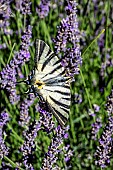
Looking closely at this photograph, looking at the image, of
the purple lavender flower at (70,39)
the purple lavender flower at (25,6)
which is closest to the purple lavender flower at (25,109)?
the purple lavender flower at (70,39)

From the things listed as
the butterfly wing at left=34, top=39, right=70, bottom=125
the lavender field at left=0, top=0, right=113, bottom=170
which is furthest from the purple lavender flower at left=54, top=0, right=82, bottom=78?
the butterfly wing at left=34, top=39, right=70, bottom=125

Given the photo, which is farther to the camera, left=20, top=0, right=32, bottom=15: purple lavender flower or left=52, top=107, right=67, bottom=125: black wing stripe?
left=20, top=0, right=32, bottom=15: purple lavender flower

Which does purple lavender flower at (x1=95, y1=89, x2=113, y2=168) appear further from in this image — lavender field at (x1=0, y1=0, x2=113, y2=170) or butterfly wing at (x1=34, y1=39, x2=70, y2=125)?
butterfly wing at (x1=34, y1=39, x2=70, y2=125)

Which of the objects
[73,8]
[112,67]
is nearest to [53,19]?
[112,67]

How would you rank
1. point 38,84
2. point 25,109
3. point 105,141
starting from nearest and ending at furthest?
point 38,84 < point 105,141 < point 25,109

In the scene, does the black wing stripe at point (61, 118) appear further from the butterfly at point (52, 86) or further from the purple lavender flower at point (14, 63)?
the purple lavender flower at point (14, 63)

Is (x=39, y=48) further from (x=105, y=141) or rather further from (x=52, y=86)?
(x=105, y=141)

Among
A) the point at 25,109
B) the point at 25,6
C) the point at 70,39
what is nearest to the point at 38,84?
the point at 70,39

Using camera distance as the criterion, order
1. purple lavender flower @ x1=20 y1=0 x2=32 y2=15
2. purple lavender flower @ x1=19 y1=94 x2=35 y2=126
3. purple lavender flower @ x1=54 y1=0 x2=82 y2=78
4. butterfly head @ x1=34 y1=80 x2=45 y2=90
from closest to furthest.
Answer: butterfly head @ x1=34 y1=80 x2=45 y2=90 < purple lavender flower @ x1=54 y1=0 x2=82 y2=78 < purple lavender flower @ x1=19 y1=94 x2=35 y2=126 < purple lavender flower @ x1=20 y1=0 x2=32 y2=15
